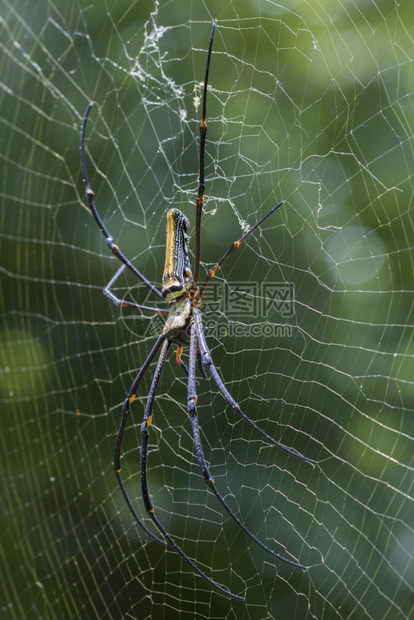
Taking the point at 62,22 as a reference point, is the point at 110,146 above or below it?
below

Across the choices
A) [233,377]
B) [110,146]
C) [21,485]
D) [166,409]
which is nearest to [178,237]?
[233,377]

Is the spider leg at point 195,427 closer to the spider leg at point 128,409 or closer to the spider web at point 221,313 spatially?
the spider leg at point 128,409

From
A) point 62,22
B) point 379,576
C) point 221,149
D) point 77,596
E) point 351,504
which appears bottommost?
point 77,596

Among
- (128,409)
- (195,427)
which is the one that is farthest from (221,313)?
(195,427)

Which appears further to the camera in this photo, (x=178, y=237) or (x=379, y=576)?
(x=379, y=576)

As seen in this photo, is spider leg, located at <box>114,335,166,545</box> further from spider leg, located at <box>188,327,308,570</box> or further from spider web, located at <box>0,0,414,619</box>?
spider web, located at <box>0,0,414,619</box>

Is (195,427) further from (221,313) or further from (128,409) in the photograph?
(221,313)

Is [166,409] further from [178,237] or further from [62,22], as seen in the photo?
[62,22]

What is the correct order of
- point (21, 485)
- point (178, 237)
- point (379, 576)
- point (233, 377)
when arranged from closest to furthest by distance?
point (178, 237) < point (233, 377) < point (379, 576) < point (21, 485)
